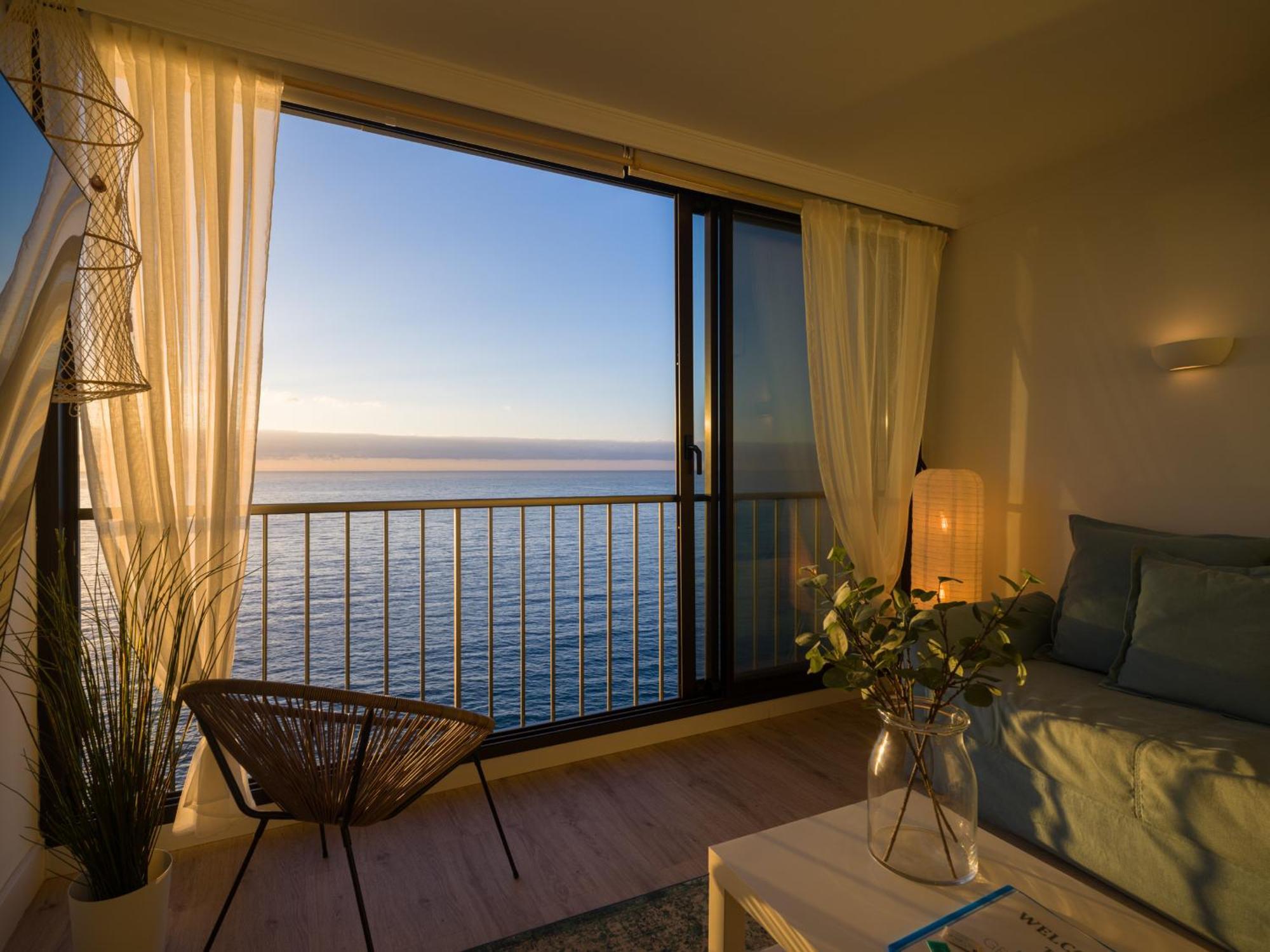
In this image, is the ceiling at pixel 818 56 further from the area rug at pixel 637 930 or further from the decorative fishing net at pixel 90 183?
the area rug at pixel 637 930

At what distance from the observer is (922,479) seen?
10.7ft

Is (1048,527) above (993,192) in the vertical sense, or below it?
below

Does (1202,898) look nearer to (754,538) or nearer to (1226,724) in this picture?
(1226,724)

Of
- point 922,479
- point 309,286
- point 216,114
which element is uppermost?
point 309,286

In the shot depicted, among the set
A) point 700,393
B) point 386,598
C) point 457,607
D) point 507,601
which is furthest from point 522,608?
point 507,601

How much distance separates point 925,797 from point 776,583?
6.74ft

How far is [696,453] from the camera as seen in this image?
2.97 meters

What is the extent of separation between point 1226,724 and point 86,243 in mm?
3218

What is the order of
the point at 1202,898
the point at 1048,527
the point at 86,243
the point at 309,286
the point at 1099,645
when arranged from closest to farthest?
the point at 1202,898
the point at 86,243
the point at 1099,645
the point at 1048,527
the point at 309,286

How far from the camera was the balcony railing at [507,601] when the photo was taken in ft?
8.52

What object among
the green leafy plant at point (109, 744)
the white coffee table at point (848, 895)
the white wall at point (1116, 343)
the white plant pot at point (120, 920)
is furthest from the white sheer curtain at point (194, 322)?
the white wall at point (1116, 343)

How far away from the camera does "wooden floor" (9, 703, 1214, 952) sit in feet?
5.58

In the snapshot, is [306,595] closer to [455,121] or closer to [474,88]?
[455,121]

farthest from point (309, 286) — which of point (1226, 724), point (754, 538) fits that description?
point (1226, 724)
